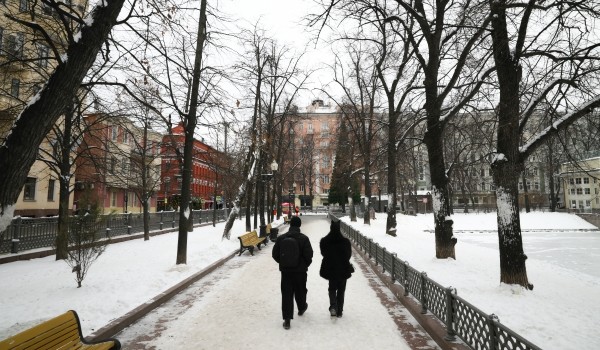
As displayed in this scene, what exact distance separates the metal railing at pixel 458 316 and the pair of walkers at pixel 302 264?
144 cm

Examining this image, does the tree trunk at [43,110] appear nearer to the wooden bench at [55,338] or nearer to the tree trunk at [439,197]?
the wooden bench at [55,338]

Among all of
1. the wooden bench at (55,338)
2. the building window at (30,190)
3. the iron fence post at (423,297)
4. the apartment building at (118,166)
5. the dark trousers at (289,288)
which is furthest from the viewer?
the building window at (30,190)

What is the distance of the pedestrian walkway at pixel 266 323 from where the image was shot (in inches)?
211

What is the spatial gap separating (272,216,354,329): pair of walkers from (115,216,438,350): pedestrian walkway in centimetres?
35

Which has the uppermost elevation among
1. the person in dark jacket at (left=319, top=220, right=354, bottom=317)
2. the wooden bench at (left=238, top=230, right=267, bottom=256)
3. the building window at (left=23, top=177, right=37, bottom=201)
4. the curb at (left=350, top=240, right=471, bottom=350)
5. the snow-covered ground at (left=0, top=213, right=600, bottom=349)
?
the building window at (left=23, top=177, right=37, bottom=201)

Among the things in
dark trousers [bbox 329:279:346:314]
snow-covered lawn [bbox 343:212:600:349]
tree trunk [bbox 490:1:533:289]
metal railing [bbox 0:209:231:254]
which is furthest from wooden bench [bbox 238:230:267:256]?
tree trunk [bbox 490:1:533:289]

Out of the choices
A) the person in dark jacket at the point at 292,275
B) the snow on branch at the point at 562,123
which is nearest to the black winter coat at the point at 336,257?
the person in dark jacket at the point at 292,275

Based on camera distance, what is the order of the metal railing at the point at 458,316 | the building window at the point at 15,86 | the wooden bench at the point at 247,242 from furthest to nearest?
the wooden bench at the point at 247,242 < the building window at the point at 15,86 < the metal railing at the point at 458,316

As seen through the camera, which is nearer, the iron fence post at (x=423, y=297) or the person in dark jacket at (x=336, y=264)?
the person in dark jacket at (x=336, y=264)

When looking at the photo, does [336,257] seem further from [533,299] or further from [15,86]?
[15,86]

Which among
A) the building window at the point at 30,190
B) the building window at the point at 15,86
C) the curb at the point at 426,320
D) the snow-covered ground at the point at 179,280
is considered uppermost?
the building window at the point at 15,86

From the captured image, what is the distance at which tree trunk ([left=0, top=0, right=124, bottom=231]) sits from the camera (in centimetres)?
429

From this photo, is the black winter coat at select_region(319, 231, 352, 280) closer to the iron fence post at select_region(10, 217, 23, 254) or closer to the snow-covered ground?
the snow-covered ground

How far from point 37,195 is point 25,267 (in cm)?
1762
